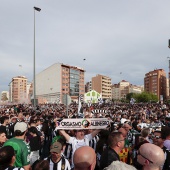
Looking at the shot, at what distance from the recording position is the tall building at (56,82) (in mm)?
100562

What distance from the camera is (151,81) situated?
17800 centimetres

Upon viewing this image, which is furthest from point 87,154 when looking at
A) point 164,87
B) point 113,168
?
point 164,87

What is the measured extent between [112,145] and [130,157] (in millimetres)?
1243

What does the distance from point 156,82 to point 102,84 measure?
143 feet

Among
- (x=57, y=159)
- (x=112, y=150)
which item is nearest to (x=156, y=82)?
(x=112, y=150)

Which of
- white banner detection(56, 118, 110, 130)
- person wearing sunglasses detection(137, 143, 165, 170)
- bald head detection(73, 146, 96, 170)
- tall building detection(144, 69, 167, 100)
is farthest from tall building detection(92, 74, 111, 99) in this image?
bald head detection(73, 146, 96, 170)

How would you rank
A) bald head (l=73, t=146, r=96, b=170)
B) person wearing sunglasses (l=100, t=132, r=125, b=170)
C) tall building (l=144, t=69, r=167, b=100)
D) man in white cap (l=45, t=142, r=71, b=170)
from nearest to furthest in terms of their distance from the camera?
1. bald head (l=73, t=146, r=96, b=170)
2. person wearing sunglasses (l=100, t=132, r=125, b=170)
3. man in white cap (l=45, t=142, r=71, b=170)
4. tall building (l=144, t=69, r=167, b=100)

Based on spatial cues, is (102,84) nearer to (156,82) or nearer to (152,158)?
(156,82)

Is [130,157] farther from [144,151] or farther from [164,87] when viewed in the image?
[164,87]

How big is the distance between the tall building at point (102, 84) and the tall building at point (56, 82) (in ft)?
185

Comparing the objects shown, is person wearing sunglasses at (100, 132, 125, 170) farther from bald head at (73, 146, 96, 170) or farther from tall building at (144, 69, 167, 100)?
tall building at (144, 69, 167, 100)

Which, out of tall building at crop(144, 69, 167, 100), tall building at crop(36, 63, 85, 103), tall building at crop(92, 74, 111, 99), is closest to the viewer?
tall building at crop(36, 63, 85, 103)

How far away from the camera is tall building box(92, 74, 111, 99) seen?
542 ft

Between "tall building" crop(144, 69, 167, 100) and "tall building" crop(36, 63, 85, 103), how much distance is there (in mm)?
86545
